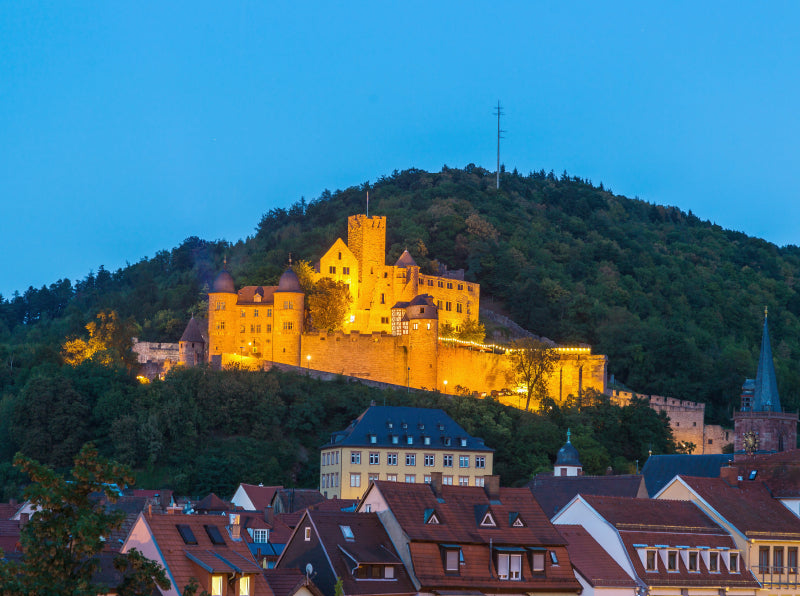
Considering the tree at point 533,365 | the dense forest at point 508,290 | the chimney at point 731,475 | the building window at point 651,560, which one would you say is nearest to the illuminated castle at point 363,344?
the tree at point 533,365

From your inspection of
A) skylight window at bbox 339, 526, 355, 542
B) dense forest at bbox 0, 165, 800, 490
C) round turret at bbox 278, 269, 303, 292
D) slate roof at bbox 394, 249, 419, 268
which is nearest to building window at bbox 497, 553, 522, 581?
skylight window at bbox 339, 526, 355, 542

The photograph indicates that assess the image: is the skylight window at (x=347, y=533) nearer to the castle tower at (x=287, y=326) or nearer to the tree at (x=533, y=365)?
the castle tower at (x=287, y=326)

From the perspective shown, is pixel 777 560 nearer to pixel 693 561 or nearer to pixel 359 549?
pixel 693 561

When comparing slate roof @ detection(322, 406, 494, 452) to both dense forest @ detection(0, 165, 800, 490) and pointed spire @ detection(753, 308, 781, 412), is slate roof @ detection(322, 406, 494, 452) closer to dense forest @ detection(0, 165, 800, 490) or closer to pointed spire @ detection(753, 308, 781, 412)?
dense forest @ detection(0, 165, 800, 490)

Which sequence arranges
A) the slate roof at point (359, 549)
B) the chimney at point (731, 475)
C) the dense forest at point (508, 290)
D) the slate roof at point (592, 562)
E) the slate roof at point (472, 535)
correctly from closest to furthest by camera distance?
the slate roof at point (359, 549) < the slate roof at point (472, 535) < the slate roof at point (592, 562) < the chimney at point (731, 475) < the dense forest at point (508, 290)

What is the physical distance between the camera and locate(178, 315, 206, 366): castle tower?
99875mm

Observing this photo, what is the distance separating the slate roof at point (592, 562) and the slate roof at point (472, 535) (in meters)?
0.68

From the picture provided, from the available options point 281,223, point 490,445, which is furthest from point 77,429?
point 281,223

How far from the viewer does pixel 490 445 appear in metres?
87.9

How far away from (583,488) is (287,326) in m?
43.3

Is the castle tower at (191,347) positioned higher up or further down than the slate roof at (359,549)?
higher up

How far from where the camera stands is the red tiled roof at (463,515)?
40.7 meters

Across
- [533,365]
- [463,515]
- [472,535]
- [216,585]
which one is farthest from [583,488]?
[533,365]

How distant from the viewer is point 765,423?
82.4 m
